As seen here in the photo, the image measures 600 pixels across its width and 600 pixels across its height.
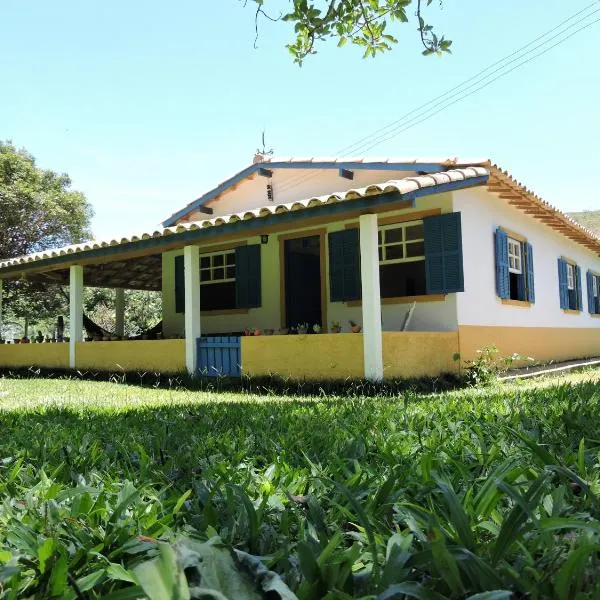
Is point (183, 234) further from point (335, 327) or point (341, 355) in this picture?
point (341, 355)

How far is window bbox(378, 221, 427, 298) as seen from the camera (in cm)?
959

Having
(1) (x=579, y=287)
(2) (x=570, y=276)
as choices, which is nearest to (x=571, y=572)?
(2) (x=570, y=276)

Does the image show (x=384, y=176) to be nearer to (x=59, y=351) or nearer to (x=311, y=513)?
(x=59, y=351)

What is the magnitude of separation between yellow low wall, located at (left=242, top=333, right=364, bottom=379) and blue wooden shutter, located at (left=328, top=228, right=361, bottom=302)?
5.06 feet

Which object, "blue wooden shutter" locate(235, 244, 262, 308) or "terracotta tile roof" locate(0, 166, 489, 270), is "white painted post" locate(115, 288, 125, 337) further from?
"blue wooden shutter" locate(235, 244, 262, 308)

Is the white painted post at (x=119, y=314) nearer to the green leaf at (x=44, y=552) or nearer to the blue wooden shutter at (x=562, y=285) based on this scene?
the blue wooden shutter at (x=562, y=285)

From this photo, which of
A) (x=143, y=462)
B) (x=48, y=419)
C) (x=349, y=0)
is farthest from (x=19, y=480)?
(x=349, y=0)

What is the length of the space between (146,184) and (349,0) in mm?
27721

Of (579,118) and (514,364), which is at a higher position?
(579,118)

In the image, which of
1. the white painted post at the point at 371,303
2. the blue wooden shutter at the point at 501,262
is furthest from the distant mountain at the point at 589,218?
the white painted post at the point at 371,303

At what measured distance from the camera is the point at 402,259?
9688 millimetres

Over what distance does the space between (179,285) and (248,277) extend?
218 centimetres

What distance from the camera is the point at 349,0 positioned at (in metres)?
4.72

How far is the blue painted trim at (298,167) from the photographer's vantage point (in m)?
9.33
